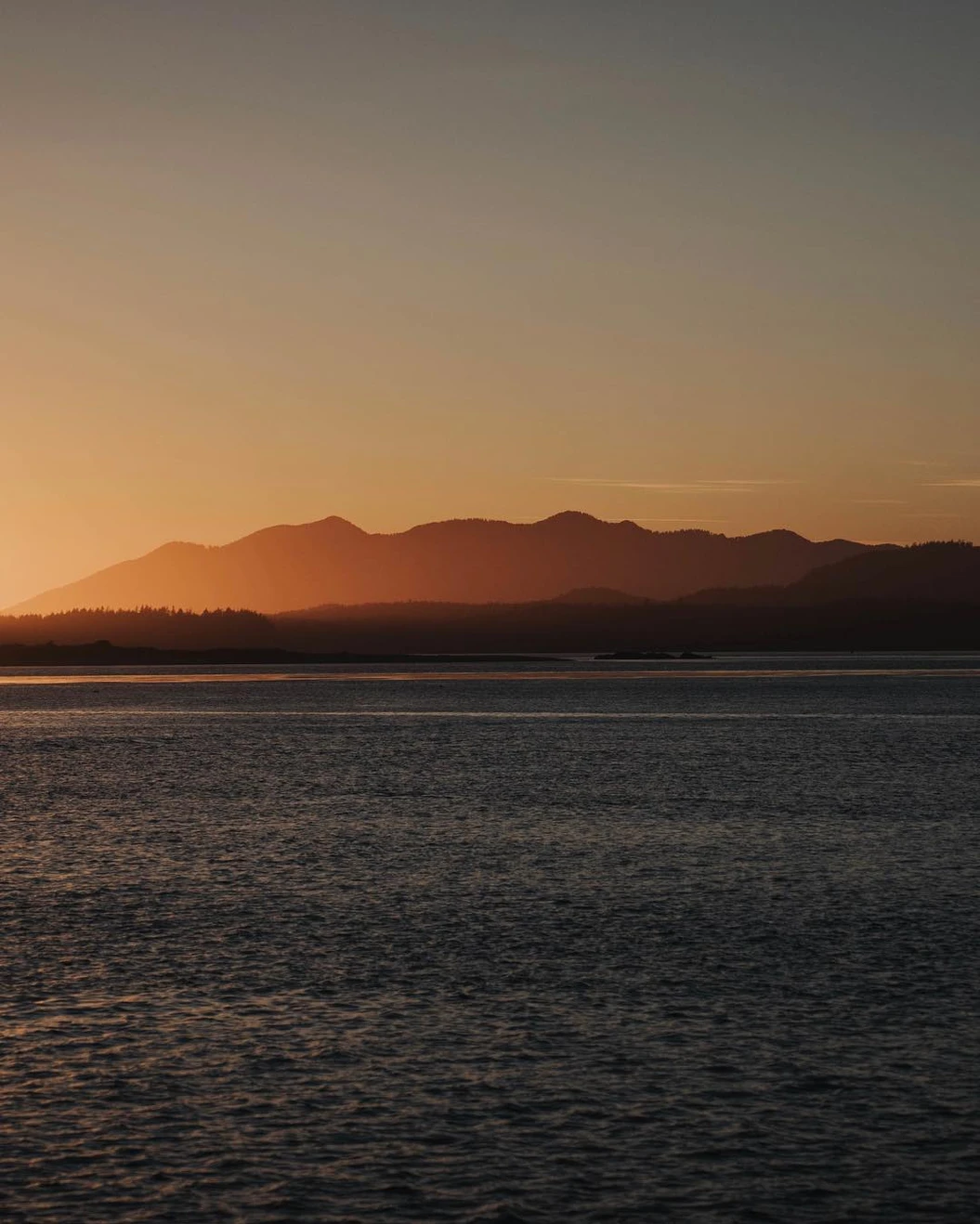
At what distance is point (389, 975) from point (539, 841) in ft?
63.0

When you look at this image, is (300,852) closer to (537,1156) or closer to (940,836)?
(940,836)

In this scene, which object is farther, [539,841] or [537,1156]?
[539,841]

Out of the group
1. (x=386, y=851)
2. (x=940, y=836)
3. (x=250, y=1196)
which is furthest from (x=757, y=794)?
(x=250, y=1196)

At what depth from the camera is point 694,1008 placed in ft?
74.7

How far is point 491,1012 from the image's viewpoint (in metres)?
22.6

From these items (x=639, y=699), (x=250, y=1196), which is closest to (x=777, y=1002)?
(x=250, y=1196)

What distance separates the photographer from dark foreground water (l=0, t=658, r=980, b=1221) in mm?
15742

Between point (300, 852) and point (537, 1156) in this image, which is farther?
point (300, 852)

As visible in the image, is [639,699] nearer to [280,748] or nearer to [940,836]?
[280,748]

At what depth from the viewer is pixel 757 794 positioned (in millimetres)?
59969

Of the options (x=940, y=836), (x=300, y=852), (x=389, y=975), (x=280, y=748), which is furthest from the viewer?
(x=280, y=748)

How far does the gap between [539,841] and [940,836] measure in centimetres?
1208

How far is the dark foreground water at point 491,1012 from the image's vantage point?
51.6 ft

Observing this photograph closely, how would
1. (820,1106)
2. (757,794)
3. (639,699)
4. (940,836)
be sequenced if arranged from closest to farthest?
(820,1106), (940,836), (757,794), (639,699)
